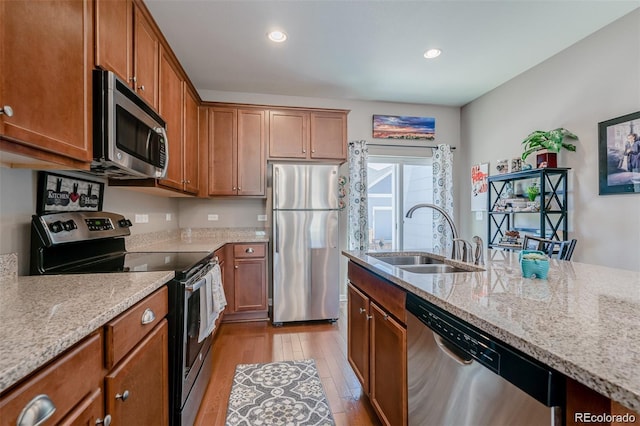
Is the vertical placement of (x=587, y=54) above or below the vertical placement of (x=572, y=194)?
above

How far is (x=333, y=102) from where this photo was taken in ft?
12.8

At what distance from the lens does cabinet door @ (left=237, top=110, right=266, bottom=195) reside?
11.1 ft

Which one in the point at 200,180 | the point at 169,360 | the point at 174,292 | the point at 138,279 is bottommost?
the point at 169,360

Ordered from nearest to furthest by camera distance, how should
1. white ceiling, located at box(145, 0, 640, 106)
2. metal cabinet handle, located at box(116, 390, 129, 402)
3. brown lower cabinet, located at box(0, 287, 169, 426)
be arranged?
brown lower cabinet, located at box(0, 287, 169, 426), metal cabinet handle, located at box(116, 390, 129, 402), white ceiling, located at box(145, 0, 640, 106)

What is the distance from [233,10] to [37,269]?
205 centimetres

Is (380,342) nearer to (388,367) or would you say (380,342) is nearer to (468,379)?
(388,367)

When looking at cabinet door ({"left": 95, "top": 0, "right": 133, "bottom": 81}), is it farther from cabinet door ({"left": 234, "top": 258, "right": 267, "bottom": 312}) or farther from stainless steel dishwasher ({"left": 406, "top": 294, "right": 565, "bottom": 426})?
cabinet door ({"left": 234, "top": 258, "right": 267, "bottom": 312})

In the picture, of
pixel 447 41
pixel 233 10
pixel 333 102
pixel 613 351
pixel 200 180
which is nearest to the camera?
pixel 613 351

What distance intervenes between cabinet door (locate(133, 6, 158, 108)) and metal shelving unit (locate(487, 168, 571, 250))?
10.8 feet

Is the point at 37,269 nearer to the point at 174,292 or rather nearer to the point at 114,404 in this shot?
the point at 174,292

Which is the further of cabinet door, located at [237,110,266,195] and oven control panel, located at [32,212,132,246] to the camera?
cabinet door, located at [237,110,266,195]

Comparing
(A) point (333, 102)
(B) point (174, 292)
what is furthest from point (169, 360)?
(A) point (333, 102)

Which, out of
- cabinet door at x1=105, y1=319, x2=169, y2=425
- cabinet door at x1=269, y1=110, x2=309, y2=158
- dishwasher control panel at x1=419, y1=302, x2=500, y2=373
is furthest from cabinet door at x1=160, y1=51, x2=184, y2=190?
dishwasher control panel at x1=419, y1=302, x2=500, y2=373

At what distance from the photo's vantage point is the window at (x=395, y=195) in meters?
4.21
